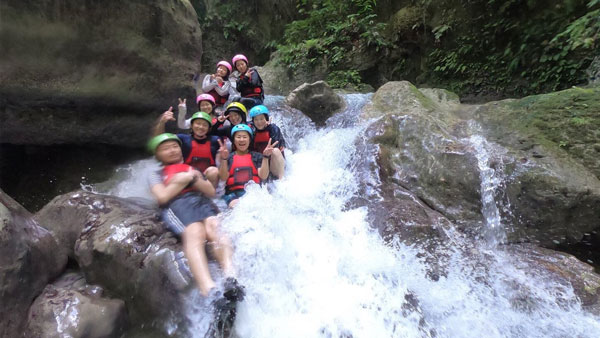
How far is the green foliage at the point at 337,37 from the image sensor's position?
1088 centimetres

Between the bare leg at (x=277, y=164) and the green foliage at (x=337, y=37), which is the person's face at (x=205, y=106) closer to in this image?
the bare leg at (x=277, y=164)

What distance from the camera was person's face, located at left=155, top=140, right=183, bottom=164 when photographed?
365 centimetres

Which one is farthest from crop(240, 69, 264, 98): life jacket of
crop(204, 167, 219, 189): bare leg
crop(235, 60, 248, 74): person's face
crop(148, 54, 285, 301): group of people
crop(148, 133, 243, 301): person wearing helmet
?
crop(148, 133, 243, 301): person wearing helmet

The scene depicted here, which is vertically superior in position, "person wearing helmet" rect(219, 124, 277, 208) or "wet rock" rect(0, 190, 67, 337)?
"person wearing helmet" rect(219, 124, 277, 208)

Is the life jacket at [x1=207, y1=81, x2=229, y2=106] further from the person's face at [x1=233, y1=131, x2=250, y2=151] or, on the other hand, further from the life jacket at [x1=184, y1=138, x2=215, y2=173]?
the person's face at [x1=233, y1=131, x2=250, y2=151]

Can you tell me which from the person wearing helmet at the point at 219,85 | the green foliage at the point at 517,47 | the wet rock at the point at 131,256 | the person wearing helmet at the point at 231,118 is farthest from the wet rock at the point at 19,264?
the green foliage at the point at 517,47

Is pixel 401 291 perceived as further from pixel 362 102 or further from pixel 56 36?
pixel 362 102

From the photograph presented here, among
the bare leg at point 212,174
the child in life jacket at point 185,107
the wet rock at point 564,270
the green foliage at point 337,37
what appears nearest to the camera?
the wet rock at point 564,270

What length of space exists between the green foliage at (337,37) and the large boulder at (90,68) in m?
6.90

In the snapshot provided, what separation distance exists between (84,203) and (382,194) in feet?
12.1

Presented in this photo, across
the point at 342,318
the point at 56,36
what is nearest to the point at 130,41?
the point at 56,36

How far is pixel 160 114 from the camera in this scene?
193 inches

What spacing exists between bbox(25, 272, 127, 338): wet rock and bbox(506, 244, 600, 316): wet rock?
4150 mm

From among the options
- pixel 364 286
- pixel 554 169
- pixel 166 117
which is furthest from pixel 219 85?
pixel 554 169
